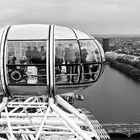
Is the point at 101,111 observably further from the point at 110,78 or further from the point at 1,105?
the point at 110,78

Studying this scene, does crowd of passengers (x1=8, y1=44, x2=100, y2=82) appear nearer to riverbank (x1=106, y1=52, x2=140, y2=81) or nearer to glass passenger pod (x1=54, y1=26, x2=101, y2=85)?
glass passenger pod (x1=54, y1=26, x2=101, y2=85)

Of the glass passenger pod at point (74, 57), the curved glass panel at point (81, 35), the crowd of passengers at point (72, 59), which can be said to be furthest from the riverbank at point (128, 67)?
the crowd of passengers at point (72, 59)

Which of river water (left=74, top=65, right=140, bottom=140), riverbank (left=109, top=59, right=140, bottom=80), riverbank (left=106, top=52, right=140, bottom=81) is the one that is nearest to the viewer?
river water (left=74, top=65, right=140, bottom=140)

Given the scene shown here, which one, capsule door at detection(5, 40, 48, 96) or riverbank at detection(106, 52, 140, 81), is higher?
capsule door at detection(5, 40, 48, 96)

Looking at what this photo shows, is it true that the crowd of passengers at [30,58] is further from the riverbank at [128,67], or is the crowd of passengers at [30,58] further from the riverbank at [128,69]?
the riverbank at [128,69]

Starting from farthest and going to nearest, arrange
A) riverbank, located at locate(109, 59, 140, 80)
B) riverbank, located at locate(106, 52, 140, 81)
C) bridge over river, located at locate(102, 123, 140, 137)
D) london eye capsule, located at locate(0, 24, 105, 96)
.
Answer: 1. riverbank, located at locate(106, 52, 140, 81)
2. riverbank, located at locate(109, 59, 140, 80)
3. bridge over river, located at locate(102, 123, 140, 137)
4. london eye capsule, located at locate(0, 24, 105, 96)

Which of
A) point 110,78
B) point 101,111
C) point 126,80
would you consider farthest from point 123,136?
point 110,78

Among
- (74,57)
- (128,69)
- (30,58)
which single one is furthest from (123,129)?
(128,69)

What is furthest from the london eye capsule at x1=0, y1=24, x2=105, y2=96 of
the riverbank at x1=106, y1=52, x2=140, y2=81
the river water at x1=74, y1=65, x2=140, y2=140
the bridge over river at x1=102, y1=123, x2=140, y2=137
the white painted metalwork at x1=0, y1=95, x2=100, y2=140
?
the riverbank at x1=106, y1=52, x2=140, y2=81
